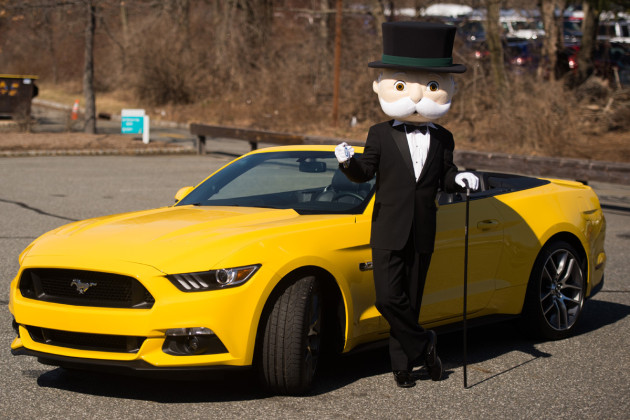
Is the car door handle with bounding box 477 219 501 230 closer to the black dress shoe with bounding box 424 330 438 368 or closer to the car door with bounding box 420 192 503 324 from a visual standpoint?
the car door with bounding box 420 192 503 324

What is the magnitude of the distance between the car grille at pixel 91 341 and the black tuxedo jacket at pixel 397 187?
1.42 meters

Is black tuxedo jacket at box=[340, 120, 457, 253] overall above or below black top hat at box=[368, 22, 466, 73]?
below

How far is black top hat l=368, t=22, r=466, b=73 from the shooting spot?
535 cm

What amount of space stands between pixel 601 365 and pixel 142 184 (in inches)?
452

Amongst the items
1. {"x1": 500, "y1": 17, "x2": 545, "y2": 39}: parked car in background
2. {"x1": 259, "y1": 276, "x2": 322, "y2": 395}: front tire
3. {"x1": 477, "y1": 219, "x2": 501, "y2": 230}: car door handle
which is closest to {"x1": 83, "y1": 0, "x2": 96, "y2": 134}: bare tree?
{"x1": 500, "y1": 17, "x2": 545, "y2": 39}: parked car in background

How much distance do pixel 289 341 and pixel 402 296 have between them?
71 centimetres

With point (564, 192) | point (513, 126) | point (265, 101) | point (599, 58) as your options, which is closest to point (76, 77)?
point (265, 101)

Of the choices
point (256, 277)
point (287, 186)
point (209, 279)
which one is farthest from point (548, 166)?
point (209, 279)

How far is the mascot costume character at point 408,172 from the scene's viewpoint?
5184 mm

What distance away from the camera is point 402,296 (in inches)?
203

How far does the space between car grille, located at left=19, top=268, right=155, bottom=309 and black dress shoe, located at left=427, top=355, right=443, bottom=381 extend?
5.61ft

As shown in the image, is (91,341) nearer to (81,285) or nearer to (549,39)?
(81,285)

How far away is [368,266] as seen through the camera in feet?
17.6

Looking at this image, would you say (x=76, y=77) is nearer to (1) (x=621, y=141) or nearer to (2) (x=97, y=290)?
(1) (x=621, y=141)
